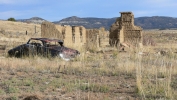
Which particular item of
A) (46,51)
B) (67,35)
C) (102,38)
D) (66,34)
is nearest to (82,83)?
(46,51)

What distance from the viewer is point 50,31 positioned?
2062cm

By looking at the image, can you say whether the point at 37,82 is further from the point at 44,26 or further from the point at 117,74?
the point at 44,26

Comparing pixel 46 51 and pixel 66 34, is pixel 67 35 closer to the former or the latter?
pixel 66 34

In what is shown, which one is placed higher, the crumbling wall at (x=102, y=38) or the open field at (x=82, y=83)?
the crumbling wall at (x=102, y=38)

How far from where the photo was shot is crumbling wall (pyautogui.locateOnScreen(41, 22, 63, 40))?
20234mm

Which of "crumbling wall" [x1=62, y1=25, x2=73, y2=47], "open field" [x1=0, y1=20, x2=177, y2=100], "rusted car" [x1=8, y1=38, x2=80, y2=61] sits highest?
"crumbling wall" [x1=62, y1=25, x2=73, y2=47]

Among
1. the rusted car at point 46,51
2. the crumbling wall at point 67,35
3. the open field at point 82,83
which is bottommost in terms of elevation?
the open field at point 82,83

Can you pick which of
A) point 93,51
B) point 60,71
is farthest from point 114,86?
point 93,51

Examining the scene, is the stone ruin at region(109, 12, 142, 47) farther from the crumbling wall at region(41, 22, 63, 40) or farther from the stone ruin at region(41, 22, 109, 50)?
the crumbling wall at region(41, 22, 63, 40)

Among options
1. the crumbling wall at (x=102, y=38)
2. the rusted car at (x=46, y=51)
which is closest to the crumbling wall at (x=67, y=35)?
the crumbling wall at (x=102, y=38)

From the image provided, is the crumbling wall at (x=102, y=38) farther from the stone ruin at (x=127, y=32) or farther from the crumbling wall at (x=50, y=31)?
the crumbling wall at (x=50, y=31)

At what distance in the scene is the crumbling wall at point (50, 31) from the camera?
20234mm

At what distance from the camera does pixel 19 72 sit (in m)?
9.56

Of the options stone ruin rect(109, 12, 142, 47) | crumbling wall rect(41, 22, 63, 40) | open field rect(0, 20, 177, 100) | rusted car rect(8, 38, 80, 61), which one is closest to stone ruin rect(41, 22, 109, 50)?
crumbling wall rect(41, 22, 63, 40)
